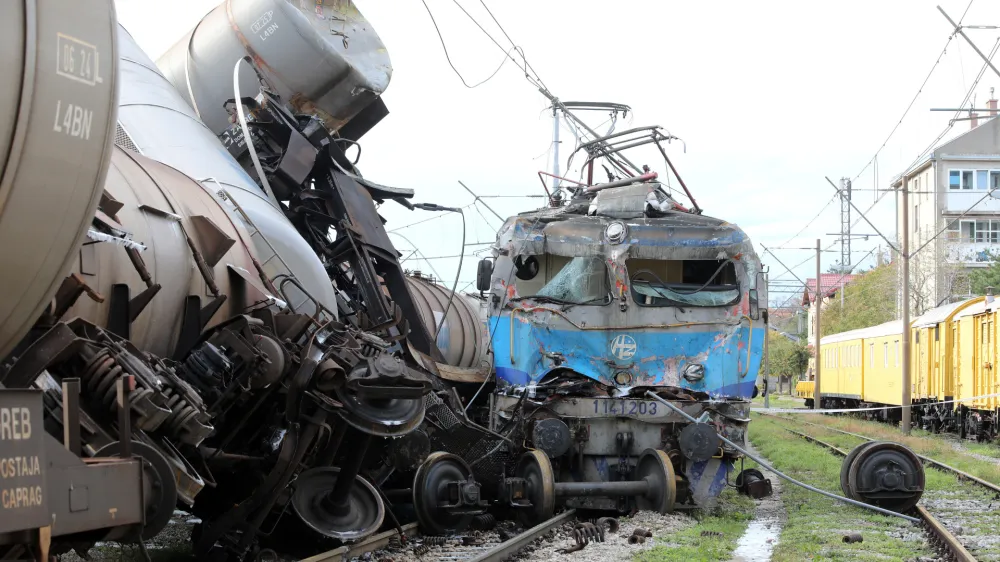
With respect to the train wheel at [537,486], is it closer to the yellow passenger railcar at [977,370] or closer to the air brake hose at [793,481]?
the air brake hose at [793,481]

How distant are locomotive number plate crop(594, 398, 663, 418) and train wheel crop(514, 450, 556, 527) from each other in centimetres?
92

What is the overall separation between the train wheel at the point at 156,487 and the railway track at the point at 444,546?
8.54 feet

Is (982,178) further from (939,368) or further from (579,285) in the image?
(579,285)

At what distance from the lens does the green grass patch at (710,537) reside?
8.61 m

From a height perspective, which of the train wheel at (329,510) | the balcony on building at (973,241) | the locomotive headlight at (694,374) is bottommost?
the train wheel at (329,510)

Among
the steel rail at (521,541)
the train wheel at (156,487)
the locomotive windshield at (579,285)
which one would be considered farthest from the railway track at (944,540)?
the train wheel at (156,487)

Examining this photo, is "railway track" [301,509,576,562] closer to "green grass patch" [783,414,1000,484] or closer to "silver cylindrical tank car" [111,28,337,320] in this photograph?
"silver cylindrical tank car" [111,28,337,320]

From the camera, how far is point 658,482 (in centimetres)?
1070

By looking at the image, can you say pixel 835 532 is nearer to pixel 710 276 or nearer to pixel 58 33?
pixel 710 276

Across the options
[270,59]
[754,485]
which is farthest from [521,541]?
[270,59]

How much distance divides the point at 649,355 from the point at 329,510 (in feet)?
15.8

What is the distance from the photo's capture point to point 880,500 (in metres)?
11.2

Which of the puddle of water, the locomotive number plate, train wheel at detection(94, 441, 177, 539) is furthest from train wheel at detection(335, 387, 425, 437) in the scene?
the locomotive number plate

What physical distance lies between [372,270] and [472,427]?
3.36 meters
